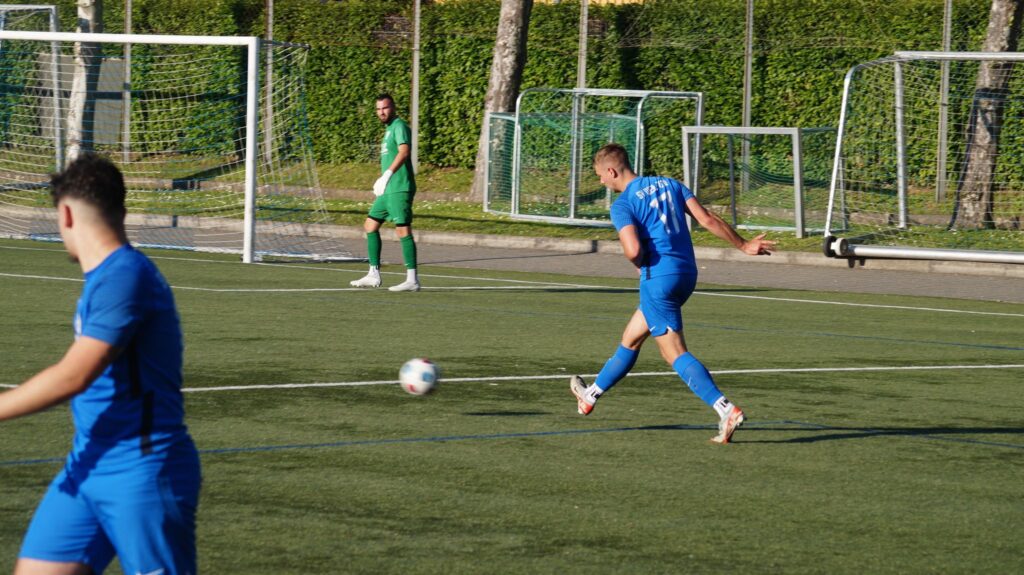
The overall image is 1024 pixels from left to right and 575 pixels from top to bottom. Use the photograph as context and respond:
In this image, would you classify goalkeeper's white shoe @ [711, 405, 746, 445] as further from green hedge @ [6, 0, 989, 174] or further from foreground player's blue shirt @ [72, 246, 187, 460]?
green hedge @ [6, 0, 989, 174]

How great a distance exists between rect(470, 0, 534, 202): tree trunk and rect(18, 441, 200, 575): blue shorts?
79.3 ft

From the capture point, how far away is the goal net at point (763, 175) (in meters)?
24.6

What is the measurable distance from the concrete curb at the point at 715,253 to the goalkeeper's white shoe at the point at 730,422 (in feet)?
33.6

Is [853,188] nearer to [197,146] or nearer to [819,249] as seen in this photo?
[819,249]

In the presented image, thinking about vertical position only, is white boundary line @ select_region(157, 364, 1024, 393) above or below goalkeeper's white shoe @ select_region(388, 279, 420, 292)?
below

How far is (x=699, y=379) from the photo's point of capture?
8.93 meters

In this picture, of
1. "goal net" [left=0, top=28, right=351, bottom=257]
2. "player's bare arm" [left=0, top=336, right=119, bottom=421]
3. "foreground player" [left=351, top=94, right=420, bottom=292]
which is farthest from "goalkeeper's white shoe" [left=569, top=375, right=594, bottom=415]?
"goal net" [left=0, top=28, right=351, bottom=257]

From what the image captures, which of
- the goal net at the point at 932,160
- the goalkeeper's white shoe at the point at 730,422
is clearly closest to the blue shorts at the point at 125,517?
the goalkeeper's white shoe at the point at 730,422

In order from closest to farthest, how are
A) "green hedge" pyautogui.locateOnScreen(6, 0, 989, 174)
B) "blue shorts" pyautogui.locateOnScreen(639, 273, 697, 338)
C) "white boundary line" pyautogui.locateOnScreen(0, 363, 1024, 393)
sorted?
"blue shorts" pyautogui.locateOnScreen(639, 273, 697, 338) → "white boundary line" pyautogui.locateOnScreen(0, 363, 1024, 393) → "green hedge" pyautogui.locateOnScreen(6, 0, 989, 174)

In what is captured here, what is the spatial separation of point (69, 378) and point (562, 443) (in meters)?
4.91

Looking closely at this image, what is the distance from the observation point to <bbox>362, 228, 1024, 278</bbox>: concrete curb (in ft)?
68.3

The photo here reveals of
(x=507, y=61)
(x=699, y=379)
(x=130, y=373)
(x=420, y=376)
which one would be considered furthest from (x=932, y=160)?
(x=130, y=373)

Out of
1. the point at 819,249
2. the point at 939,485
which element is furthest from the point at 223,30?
the point at 939,485

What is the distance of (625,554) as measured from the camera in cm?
635
